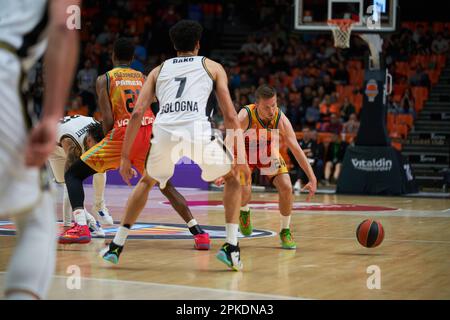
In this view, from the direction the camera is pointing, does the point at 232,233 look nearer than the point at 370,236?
Yes

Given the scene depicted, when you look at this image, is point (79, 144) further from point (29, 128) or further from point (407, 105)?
point (407, 105)

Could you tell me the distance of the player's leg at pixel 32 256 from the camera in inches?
137

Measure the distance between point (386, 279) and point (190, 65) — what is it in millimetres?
2313

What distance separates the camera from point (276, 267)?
7.19 metres

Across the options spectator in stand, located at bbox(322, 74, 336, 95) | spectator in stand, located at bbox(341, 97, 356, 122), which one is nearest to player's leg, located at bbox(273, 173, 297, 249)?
spectator in stand, located at bbox(341, 97, 356, 122)

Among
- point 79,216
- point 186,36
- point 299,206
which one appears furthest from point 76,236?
point 299,206

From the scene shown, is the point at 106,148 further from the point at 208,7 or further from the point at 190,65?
the point at 208,7

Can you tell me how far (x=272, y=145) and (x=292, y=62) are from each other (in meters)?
16.5

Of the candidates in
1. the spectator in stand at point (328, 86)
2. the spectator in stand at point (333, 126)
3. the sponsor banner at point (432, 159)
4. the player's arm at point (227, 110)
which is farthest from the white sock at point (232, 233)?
the spectator in stand at point (328, 86)

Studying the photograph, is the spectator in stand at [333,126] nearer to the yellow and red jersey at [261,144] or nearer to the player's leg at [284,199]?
the yellow and red jersey at [261,144]

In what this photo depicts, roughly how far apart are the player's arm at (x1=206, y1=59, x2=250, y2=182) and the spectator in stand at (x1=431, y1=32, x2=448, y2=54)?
18.3 meters

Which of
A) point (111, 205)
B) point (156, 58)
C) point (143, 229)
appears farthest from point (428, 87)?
point (143, 229)

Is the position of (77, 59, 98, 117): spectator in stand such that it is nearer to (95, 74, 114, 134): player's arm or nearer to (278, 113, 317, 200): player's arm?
(95, 74, 114, 134): player's arm

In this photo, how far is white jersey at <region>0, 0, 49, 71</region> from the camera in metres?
3.43
